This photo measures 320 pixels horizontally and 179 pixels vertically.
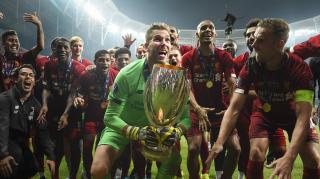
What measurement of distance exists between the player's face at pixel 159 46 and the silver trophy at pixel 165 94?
3.39 feet

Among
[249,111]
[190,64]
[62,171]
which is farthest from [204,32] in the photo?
[62,171]

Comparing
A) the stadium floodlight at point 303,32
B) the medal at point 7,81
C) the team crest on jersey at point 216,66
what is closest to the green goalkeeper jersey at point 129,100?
the team crest on jersey at point 216,66

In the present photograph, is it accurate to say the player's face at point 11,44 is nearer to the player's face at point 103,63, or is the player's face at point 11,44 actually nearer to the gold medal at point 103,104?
the player's face at point 103,63

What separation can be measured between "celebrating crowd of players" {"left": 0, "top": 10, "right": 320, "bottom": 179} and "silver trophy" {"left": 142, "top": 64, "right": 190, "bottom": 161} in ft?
0.70

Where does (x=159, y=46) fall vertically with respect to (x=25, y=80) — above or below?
above

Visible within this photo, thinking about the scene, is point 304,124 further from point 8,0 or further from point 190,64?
point 8,0

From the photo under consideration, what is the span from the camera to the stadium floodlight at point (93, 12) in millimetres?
25920

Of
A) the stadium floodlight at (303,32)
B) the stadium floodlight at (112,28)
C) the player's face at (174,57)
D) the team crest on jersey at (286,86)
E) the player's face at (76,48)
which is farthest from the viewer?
the stadium floodlight at (303,32)

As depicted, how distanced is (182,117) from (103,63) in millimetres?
2173

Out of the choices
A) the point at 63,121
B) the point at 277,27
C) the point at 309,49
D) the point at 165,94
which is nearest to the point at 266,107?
the point at 277,27

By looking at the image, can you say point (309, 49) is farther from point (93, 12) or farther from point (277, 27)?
point (93, 12)

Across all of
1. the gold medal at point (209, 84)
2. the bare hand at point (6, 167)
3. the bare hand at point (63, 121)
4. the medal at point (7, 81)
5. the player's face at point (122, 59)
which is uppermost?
the player's face at point (122, 59)

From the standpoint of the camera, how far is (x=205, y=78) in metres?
4.69

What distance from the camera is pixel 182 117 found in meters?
3.26
